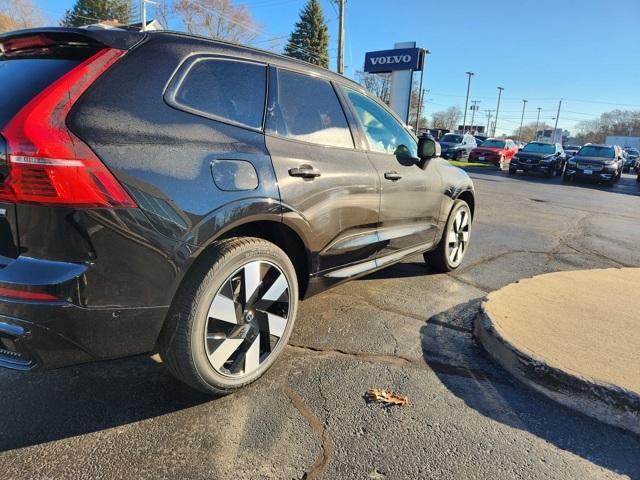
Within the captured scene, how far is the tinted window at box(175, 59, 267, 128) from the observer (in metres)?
2.35

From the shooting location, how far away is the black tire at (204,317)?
2236 mm

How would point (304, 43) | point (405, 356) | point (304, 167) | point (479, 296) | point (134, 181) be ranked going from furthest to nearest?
point (304, 43) → point (479, 296) → point (405, 356) → point (304, 167) → point (134, 181)

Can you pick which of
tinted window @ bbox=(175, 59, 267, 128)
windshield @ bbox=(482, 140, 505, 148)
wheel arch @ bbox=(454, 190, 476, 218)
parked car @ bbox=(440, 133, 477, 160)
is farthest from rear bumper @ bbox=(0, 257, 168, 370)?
parked car @ bbox=(440, 133, 477, 160)

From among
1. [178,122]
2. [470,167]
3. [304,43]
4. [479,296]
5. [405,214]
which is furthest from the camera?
[304,43]

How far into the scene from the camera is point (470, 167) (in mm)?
24219

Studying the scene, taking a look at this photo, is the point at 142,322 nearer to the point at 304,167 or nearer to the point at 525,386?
the point at 304,167

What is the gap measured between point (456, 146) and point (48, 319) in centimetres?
2852

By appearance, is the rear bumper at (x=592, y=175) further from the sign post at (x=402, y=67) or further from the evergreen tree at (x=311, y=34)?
the evergreen tree at (x=311, y=34)

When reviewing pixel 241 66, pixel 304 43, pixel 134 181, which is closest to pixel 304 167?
pixel 241 66

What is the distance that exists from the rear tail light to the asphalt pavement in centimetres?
115

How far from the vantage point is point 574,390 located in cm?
266

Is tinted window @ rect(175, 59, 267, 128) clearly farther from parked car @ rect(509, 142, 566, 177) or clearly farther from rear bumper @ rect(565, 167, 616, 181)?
parked car @ rect(509, 142, 566, 177)

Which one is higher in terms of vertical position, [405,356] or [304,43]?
[304,43]

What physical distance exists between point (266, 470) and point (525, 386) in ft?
5.57
